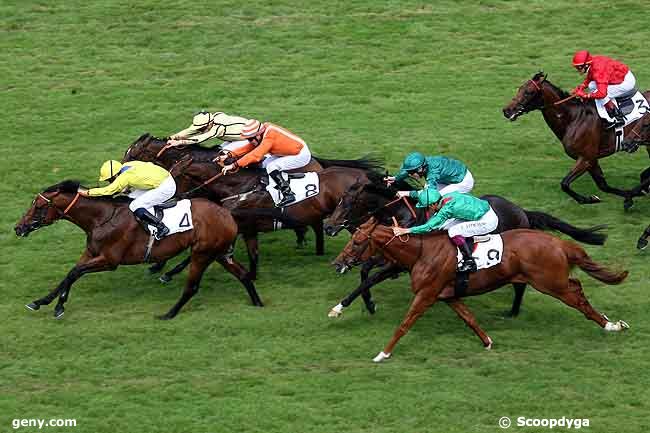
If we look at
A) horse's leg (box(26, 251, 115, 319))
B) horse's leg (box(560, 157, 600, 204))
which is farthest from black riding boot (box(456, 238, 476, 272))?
horse's leg (box(560, 157, 600, 204))

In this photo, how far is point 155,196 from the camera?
45.6ft

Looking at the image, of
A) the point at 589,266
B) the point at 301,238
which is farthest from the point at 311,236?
the point at 589,266

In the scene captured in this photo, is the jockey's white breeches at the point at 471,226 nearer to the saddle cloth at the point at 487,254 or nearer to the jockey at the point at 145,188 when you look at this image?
the saddle cloth at the point at 487,254

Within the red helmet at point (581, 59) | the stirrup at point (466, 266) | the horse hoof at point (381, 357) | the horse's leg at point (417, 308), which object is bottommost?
the horse hoof at point (381, 357)

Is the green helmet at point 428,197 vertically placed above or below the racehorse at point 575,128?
above

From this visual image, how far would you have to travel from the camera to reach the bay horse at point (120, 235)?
13844 mm

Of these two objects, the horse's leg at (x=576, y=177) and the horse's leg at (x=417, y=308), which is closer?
the horse's leg at (x=417, y=308)

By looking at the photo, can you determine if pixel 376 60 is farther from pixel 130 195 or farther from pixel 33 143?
pixel 130 195

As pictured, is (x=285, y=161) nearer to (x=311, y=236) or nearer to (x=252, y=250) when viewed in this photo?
(x=252, y=250)

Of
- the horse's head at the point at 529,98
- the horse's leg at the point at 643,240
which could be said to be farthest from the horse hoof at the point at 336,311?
the horse's head at the point at 529,98

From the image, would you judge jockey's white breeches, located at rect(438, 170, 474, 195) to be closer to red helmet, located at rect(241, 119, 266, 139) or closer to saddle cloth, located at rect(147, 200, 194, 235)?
red helmet, located at rect(241, 119, 266, 139)

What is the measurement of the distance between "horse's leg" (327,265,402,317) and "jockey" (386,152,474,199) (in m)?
1.03

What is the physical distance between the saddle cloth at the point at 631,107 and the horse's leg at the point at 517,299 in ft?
13.7

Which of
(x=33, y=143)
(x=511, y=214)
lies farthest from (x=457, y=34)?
(x=511, y=214)
